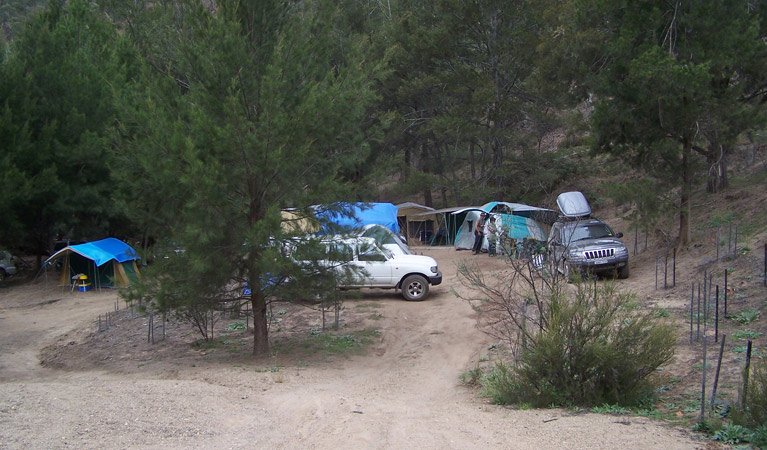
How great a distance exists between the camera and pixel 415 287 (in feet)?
54.6

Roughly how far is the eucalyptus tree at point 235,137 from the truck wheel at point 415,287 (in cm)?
515

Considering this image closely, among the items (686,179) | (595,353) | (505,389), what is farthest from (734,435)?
(686,179)

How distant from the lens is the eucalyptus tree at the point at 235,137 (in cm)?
1042

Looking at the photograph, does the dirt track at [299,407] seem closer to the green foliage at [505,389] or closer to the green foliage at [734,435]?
the green foliage at [505,389]

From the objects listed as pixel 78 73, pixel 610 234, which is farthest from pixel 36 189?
pixel 610 234

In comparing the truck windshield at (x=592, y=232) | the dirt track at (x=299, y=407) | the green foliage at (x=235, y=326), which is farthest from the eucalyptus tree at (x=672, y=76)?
the green foliage at (x=235, y=326)

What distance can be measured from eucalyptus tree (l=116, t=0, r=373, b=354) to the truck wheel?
16.9 feet

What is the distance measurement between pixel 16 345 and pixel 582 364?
44.5ft

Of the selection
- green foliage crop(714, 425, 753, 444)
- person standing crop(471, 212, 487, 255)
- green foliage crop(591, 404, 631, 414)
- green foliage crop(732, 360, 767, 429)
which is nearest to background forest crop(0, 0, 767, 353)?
green foliage crop(591, 404, 631, 414)

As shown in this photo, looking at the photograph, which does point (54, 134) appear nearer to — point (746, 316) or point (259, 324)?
point (259, 324)

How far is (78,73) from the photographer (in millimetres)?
25312

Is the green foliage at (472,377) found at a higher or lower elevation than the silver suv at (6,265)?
lower

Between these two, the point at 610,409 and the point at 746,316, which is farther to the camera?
the point at 746,316

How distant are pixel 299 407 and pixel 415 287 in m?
8.86
